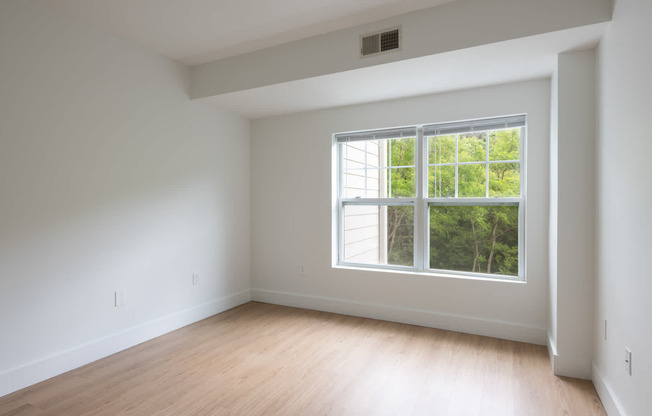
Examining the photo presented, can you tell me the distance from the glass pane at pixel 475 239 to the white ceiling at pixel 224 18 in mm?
1972

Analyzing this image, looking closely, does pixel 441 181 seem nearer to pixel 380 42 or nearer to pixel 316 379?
pixel 380 42

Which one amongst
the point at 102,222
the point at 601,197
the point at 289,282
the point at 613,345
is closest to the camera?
the point at 613,345

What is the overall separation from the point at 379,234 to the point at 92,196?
2851mm

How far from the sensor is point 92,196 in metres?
2.86

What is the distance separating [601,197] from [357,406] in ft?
6.94

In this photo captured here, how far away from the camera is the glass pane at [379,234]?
3848 millimetres

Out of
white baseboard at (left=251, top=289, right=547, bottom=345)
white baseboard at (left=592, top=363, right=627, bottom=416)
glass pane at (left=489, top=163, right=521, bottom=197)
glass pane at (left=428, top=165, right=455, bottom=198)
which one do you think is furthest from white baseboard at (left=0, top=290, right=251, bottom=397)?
white baseboard at (left=592, top=363, right=627, bottom=416)

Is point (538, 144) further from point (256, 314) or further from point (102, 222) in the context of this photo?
point (102, 222)

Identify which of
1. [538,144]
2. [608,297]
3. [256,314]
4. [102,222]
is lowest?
[256,314]

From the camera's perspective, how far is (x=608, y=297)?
2152 mm

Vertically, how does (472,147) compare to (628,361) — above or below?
above

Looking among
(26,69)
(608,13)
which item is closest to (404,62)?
(608,13)

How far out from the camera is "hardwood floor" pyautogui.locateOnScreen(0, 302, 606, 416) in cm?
217

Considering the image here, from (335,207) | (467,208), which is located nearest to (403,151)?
(467,208)
